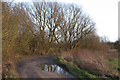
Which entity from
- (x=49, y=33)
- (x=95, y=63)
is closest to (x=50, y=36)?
(x=49, y=33)

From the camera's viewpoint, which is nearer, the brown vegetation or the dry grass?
the dry grass

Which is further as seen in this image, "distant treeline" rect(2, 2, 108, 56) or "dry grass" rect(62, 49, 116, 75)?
"distant treeline" rect(2, 2, 108, 56)

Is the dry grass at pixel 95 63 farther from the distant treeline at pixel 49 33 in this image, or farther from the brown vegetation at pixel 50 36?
the distant treeline at pixel 49 33

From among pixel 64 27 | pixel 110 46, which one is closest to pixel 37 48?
pixel 64 27

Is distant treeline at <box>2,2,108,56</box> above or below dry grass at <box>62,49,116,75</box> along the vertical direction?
above

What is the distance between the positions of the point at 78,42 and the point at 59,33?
277cm

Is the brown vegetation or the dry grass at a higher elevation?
the brown vegetation

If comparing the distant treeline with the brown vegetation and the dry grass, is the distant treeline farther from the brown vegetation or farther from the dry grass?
the dry grass

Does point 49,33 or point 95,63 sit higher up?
point 49,33

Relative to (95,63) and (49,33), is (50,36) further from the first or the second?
(95,63)

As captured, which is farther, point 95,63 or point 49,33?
point 49,33

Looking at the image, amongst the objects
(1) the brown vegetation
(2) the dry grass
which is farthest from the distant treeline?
(2) the dry grass

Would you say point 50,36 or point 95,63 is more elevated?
point 50,36

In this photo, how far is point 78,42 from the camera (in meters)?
13.7
